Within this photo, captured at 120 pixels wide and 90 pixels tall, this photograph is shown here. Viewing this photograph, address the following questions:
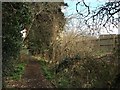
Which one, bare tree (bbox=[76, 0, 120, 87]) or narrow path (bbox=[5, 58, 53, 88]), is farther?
narrow path (bbox=[5, 58, 53, 88])

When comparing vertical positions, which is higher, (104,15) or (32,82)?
(104,15)

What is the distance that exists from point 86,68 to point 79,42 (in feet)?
12.3

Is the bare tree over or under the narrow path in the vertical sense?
over

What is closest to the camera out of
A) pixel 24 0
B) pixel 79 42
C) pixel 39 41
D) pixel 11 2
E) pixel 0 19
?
pixel 0 19

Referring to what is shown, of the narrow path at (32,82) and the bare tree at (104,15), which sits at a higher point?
the bare tree at (104,15)

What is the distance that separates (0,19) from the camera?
7617 mm

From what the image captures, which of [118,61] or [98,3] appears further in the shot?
[98,3]

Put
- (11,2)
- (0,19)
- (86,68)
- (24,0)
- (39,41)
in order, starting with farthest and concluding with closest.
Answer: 1. (39,41)
2. (24,0)
3. (11,2)
4. (0,19)
5. (86,68)

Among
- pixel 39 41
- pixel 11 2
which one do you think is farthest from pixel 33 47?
pixel 11 2

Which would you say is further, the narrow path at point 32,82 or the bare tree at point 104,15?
the narrow path at point 32,82

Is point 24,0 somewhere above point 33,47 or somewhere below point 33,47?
above

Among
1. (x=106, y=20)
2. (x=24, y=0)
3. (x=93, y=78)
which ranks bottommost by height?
(x=93, y=78)

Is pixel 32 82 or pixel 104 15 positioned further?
pixel 32 82

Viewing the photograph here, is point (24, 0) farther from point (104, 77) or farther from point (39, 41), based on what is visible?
point (39, 41)
